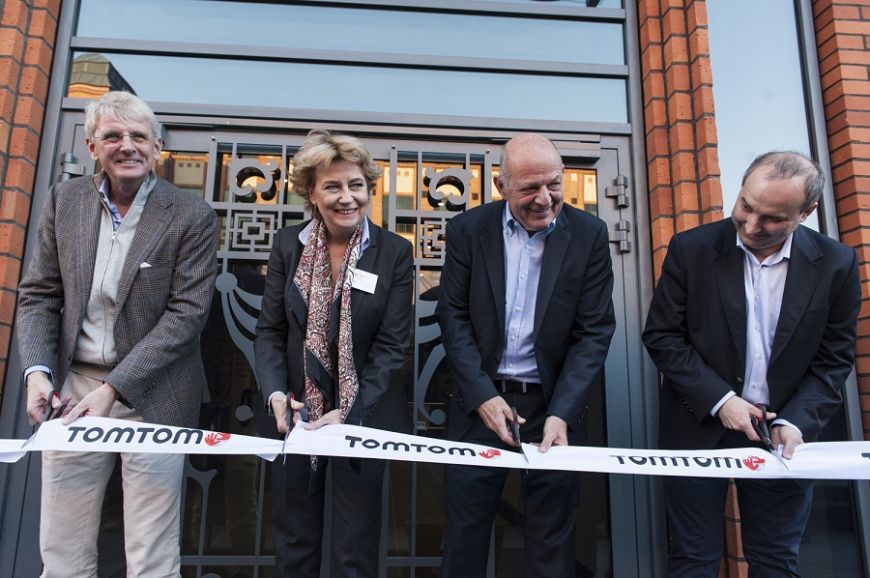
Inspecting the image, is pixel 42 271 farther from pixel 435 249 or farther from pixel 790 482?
pixel 790 482

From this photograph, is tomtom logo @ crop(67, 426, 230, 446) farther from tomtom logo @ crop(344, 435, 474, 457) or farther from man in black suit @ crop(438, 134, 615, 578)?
man in black suit @ crop(438, 134, 615, 578)

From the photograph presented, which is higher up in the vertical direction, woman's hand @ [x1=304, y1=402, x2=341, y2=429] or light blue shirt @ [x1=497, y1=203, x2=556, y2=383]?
light blue shirt @ [x1=497, y1=203, x2=556, y2=383]

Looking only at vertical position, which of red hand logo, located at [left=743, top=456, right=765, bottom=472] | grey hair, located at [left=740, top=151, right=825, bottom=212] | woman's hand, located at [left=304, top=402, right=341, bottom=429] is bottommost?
red hand logo, located at [left=743, top=456, right=765, bottom=472]

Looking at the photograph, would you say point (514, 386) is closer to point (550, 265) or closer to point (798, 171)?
point (550, 265)

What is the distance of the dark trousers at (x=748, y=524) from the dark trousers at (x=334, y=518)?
3.59ft

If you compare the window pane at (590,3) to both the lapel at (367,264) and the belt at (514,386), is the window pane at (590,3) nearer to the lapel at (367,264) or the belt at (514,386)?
the lapel at (367,264)

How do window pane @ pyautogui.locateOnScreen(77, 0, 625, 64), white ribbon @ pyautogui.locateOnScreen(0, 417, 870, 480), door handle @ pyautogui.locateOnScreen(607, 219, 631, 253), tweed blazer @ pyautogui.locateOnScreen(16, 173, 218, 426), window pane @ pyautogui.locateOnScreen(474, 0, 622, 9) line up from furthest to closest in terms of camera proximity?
window pane @ pyautogui.locateOnScreen(474, 0, 622, 9) → window pane @ pyautogui.locateOnScreen(77, 0, 625, 64) → door handle @ pyautogui.locateOnScreen(607, 219, 631, 253) → tweed blazer @ pyautogui.locateOnScreen(16, 173, 218, 426) → white ribbon @ pyautogui.locateOnScreen(0, 417, 870, 480)

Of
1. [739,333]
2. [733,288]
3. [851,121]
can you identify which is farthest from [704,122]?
[739,333]

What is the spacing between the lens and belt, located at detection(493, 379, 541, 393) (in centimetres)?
213

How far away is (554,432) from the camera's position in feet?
6.38

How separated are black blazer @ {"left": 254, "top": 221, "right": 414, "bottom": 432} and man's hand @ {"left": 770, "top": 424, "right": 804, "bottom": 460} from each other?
4.16ft

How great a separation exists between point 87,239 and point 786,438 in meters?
2.49

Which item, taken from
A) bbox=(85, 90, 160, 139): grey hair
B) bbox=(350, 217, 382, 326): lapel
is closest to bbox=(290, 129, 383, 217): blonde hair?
bbox=(350, 217, 382, 326): lapel

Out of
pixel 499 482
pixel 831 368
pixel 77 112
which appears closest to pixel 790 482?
pixel 831 368
